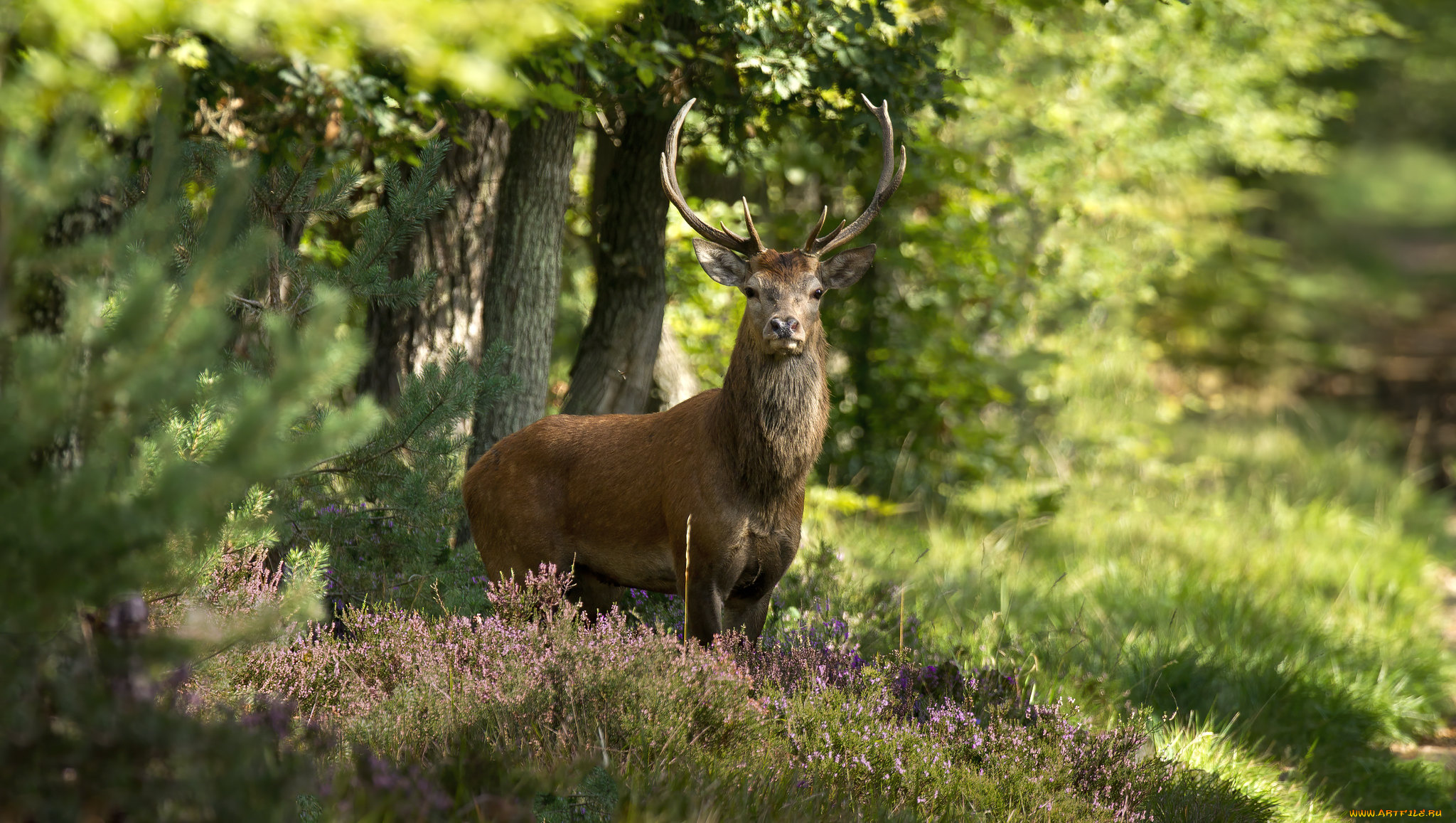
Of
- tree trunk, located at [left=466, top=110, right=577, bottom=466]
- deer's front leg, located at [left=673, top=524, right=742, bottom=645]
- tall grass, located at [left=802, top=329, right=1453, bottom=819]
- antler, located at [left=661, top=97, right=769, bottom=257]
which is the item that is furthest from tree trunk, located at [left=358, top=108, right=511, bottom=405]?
tall grass, located at [left=802, top=329, right=1453, bottom=819]

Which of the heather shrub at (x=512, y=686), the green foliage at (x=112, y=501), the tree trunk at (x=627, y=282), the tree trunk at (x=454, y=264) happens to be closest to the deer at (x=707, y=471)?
the heather shrub at (x=512, y=686)

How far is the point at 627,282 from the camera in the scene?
7.09 m

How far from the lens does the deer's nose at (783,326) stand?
4738 mm

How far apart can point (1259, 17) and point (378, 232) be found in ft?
33.1

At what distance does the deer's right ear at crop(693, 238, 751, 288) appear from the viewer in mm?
5258

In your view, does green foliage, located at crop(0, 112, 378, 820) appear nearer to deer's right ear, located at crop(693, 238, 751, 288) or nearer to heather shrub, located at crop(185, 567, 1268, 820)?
heather shrub, located at crop(185, 567, 1268, 820)

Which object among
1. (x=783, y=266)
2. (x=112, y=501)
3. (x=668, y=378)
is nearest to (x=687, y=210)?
(x=783, y=266)

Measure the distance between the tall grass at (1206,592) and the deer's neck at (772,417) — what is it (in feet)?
4.38

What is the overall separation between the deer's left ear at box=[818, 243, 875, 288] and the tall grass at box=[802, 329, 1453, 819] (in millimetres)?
1565

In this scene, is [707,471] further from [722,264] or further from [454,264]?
[454,264]

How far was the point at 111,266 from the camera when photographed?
2.87 meters

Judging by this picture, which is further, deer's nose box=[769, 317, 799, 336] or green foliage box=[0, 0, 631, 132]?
deer's nose box=[769, 317, 799, 336]

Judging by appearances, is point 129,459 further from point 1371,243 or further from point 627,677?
point 1371,243

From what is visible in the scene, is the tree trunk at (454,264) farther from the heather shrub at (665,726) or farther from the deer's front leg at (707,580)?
the deer's front leg at (707,580)
